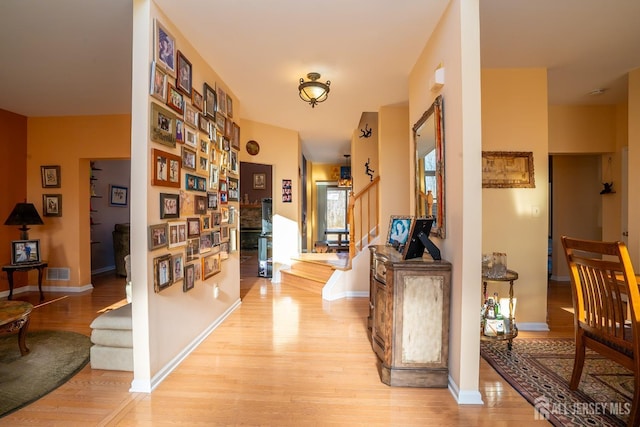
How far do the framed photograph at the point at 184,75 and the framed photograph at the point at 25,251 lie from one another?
433cm

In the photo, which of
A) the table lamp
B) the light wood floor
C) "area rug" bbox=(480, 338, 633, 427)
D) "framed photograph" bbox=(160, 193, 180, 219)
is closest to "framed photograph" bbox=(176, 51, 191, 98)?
"framed photograph" bbox=(160, 193, 180, 219)

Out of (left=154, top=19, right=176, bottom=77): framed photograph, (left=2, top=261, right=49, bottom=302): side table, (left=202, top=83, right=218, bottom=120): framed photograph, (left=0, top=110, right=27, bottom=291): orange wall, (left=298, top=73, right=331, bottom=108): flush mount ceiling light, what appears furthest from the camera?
(left=0, top=110, right=27, bottom=291): orange wall

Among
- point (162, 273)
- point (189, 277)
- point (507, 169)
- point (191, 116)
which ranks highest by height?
point (191, 116)

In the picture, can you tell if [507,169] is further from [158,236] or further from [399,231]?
[158,236]

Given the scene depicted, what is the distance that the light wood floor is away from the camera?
6.65ft

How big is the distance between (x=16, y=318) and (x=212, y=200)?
188 centimetres

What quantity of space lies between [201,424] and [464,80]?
2831mm

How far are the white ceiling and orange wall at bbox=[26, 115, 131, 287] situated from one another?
0.83 m

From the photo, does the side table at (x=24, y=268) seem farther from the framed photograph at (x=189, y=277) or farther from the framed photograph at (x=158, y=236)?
the framed photograph at (x=158, y=236)

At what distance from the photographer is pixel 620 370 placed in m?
2.61

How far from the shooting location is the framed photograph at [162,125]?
239cm

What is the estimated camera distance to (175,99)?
2.69 meters

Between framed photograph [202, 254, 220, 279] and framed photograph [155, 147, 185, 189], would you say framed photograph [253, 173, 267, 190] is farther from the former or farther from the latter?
framed photograph [155, 147, 185, 189]

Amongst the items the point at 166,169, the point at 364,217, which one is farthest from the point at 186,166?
the point at 364,217
